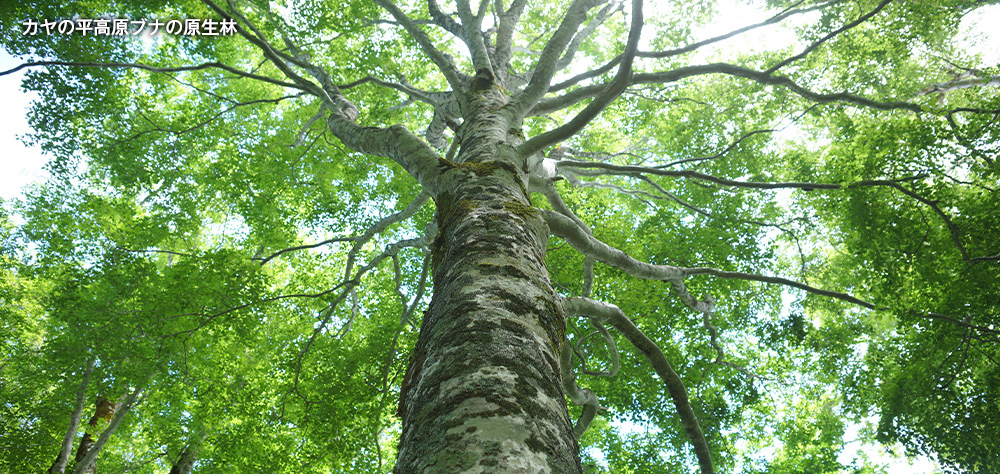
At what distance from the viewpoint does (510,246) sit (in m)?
1.98

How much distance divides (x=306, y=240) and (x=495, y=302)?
11.6m

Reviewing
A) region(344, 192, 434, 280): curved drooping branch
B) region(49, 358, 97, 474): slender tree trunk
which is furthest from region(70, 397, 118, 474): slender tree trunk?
region(344, 192, 434, 280): curved drooping branch

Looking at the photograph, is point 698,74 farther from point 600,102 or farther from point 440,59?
point 440,59

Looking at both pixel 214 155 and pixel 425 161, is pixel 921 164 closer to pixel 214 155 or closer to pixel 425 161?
pixel 425 161

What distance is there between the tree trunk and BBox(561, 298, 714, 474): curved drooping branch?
143cm

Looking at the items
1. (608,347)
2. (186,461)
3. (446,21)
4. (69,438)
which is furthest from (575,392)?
(69,438)

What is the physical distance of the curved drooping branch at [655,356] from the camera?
3.68 m

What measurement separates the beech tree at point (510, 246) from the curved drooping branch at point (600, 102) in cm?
4

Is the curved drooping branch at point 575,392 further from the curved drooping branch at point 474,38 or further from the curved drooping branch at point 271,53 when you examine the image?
the curved drooping branch at point 271,53

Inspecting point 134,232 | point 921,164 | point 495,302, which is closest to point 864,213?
point 921,164

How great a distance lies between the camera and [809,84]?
296 inches

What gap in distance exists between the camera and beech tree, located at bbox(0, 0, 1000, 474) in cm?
268

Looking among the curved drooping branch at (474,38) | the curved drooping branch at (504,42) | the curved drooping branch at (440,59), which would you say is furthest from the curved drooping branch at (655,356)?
the curved drooping branch at (504,42)

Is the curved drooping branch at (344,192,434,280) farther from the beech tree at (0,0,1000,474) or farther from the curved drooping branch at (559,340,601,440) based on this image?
the curved drooping branch at (559,340,601,440)
